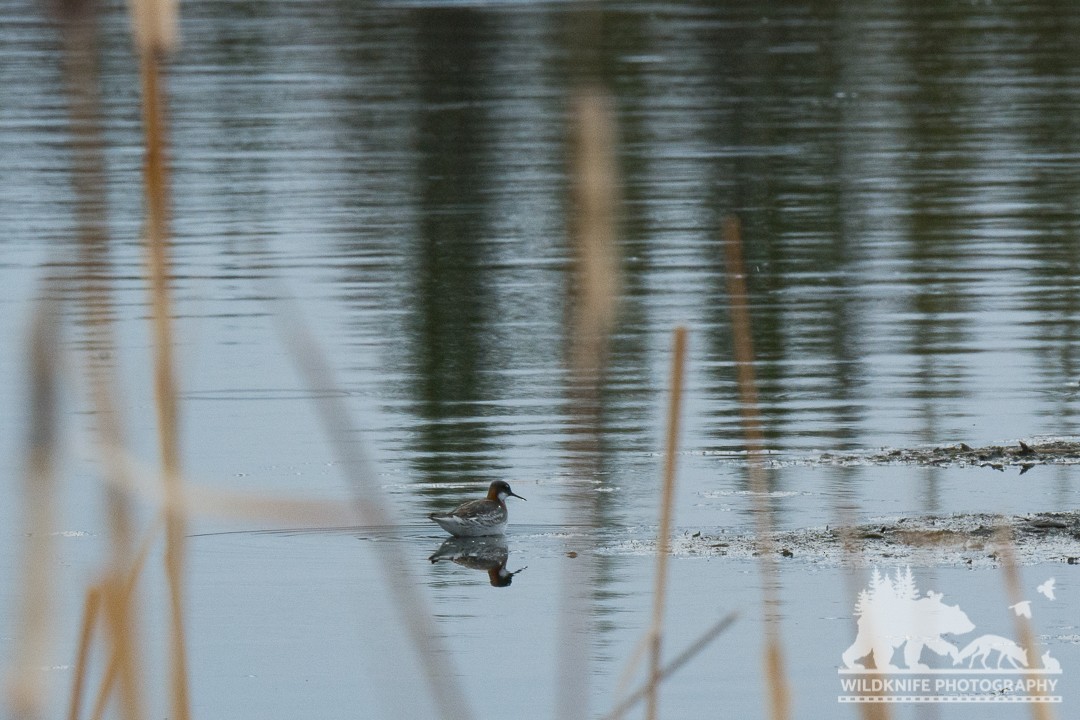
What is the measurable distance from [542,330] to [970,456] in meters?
4.55

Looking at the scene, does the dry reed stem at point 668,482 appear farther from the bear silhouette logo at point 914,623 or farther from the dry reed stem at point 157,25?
the bear silhouette logo at point 914,623

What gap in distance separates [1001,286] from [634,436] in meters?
5.40

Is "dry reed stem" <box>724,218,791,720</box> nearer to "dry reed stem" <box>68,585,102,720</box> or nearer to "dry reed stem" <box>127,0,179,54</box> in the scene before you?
"dry reed stem" <box>68,585,102,720</box>

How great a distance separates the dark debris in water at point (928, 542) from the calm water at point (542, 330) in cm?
16

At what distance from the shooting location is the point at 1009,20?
1599 inches

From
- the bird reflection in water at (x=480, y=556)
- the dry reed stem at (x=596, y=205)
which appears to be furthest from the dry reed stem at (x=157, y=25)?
the bird reflection in water at (x=480, y=556)

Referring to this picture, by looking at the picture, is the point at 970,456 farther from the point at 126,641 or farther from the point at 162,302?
the point at 162,302

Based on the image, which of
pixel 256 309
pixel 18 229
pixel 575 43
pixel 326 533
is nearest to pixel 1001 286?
pixel 256 309

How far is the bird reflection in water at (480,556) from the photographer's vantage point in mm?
8016

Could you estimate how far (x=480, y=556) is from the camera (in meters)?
8.05

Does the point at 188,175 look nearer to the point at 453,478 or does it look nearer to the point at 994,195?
the point at 994,195

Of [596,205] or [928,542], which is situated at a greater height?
[596,205]

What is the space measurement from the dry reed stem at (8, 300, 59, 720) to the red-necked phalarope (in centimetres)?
614

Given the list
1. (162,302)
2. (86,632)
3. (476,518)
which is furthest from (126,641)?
(476,518)
